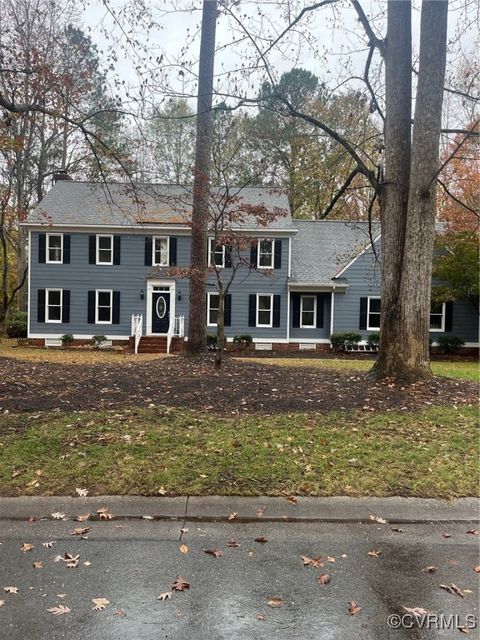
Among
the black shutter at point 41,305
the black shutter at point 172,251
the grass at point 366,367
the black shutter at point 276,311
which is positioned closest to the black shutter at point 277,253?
the black shutter at point 276,311

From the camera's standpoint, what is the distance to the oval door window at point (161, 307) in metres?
22.5

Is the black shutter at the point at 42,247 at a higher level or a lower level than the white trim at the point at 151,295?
higher

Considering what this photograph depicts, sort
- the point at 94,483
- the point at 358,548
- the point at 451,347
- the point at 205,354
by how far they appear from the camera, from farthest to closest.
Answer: the point at 451,347, the point at 205,354, the point at 94,483, the point at 358,548

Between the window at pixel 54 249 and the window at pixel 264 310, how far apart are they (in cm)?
937

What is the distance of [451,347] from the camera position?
867 inches

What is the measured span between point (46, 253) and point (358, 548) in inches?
859

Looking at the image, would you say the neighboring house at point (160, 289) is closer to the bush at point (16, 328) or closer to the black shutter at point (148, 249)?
the black shutter at point (148, 249)

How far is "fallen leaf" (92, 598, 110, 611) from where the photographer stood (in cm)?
264

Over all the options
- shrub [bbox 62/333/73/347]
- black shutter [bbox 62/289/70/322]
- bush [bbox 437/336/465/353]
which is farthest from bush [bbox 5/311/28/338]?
bush [bbox 437/336/465/353]

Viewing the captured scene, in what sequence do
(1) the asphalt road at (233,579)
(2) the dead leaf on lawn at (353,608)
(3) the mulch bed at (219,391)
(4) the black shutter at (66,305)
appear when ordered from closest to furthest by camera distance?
1. (1) the asphalt road at (233,579)
2. (2) the dead leaf on lawn at (353,608)
3. (3) the mulch bed at (219,391)
4. (4) the black shutter at (66,305)

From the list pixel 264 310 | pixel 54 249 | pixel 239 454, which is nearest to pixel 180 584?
pixel 239 454

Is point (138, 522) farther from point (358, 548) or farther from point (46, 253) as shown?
point (46, 253)

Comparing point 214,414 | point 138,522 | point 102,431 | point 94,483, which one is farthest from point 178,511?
point 214,414

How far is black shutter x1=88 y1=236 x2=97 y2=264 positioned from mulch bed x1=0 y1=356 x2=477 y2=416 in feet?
44.5
